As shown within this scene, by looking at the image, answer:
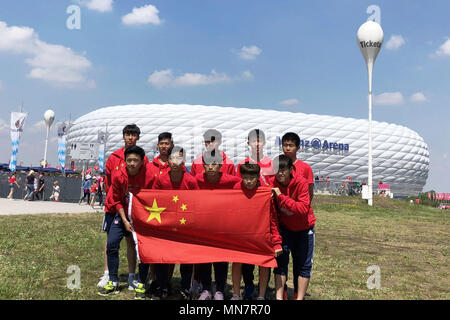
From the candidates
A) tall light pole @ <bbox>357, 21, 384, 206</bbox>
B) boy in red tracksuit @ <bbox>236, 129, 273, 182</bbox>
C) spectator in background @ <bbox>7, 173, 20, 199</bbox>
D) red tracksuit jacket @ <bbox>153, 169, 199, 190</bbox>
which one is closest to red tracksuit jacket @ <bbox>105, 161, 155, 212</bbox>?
red tracksuit jacket @ <bbox>153, 169, 199, 190</bbox>

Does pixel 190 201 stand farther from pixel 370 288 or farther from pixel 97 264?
pixel 370 288

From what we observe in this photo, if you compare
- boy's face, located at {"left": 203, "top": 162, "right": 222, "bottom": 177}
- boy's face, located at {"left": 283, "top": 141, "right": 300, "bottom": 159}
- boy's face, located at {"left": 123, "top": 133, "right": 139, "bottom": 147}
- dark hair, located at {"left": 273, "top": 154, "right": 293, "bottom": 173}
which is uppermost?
boy's face, located at {"left": 123, "top": 133, "right": 139, "bottom": 147}

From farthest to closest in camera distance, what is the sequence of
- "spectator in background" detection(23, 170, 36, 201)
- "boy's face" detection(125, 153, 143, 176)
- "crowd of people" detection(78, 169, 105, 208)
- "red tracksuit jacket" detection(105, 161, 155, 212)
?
1. "spectator in background" detection(23, 170, 36, 201)
2. "crowd of people" detection(78, 169, 105, 208)
3. "red tracksuit jacket" detection(105, 161, 155, 212)
4. "boy's face" detection(125, 153, 143, 176)

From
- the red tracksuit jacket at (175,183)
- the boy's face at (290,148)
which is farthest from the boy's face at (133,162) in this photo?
the boy's face at (290,148)

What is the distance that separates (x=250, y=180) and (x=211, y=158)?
514 mm

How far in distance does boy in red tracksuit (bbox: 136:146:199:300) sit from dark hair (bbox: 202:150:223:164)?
0.29 meters

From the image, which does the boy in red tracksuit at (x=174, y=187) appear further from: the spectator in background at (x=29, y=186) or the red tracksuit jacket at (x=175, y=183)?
the spectator in background at (x=29, y=186)

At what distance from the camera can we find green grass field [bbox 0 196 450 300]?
466 centimetres

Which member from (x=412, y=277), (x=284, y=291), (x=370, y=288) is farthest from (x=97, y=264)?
(x=412, y=277)

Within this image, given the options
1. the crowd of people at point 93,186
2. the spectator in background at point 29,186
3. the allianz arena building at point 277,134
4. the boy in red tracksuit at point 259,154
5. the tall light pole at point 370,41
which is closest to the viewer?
the boy in red tracksuit at point 259,154

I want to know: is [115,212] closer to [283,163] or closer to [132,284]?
[132,284]

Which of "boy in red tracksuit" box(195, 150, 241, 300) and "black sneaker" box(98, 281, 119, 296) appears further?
"black sneaker" box(98, 281, 119, 296)

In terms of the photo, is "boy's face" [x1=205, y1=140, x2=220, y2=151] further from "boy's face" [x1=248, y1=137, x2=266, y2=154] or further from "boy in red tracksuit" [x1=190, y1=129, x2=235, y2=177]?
"boy's face" [x1=248, y1=137, x2=266, y2=154]

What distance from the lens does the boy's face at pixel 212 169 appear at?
405 cm
